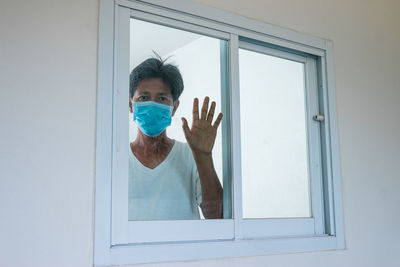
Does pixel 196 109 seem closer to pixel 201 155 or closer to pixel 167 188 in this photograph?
pixel 201 155

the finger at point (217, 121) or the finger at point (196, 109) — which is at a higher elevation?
the finger at point (196, 109)

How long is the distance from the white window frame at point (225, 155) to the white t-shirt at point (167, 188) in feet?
0.15

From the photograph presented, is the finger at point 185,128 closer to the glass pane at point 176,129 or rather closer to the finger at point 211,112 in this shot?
the glass pane at point 176,129

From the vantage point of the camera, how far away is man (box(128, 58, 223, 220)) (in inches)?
70.2

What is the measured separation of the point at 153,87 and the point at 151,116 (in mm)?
126

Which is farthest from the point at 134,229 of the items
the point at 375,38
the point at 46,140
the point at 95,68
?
the point at 375,38

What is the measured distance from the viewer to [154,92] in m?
1.87

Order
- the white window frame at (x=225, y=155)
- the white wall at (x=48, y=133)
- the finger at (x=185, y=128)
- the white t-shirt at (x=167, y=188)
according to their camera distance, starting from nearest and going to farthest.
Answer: the white wall at (x=48, y=133) → the white window frame at (x=225, y=155) → the white t-shirt at (x=167, y=188) → the finger at (x=185, y=128)

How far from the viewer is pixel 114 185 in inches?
65.2

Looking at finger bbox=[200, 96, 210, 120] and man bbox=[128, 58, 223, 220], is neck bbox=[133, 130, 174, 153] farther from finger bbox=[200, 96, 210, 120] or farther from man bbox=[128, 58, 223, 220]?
finger bbox=[200, 96, 210, 120]

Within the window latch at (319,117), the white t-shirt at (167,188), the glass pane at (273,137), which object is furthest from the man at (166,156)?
the window latch at (319,117)

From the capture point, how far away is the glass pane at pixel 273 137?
212 cm

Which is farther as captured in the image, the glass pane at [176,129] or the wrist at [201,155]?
the wrist at [201,155]

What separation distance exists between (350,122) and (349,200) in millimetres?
417
